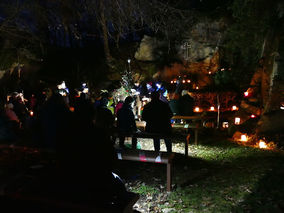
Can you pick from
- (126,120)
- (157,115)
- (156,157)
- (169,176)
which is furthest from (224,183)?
(126,120)

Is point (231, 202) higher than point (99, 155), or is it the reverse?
point (99, 155)

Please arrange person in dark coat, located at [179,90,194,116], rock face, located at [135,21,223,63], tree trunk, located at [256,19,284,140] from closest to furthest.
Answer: tree trunk, located at [256,19,284,140] → person in dark coat, located at [179,90,194,116] → rock face, located at [135,21,223,63]

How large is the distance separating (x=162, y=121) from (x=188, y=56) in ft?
47.2

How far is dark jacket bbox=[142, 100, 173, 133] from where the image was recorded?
703 cm

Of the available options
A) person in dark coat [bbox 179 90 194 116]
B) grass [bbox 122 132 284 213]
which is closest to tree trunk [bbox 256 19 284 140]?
grass [bbox 122 132 284 213]

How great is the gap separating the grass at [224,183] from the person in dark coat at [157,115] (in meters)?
1.00

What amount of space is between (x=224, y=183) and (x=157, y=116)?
2492mm

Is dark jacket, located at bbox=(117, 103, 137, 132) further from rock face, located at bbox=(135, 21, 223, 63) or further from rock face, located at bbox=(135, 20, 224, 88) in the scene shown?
rock face, located at bbox=(135, 21, 223, 63)

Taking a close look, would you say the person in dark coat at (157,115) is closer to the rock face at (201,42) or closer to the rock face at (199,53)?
the rock face at (199,53)

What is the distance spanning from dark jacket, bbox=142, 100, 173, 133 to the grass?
3.40 ft

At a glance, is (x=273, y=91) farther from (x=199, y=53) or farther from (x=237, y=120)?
(x=199, y=53)

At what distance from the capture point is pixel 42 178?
10.8 ft

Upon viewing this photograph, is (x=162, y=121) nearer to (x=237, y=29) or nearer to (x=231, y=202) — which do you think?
(x=231, y=202)

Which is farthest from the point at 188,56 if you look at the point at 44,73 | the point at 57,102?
the point at 57,102
